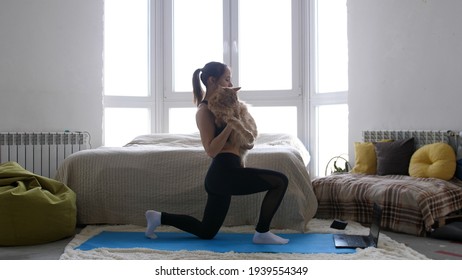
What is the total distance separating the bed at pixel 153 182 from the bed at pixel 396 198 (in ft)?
1.22

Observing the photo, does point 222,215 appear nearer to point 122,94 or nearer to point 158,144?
point 158,144

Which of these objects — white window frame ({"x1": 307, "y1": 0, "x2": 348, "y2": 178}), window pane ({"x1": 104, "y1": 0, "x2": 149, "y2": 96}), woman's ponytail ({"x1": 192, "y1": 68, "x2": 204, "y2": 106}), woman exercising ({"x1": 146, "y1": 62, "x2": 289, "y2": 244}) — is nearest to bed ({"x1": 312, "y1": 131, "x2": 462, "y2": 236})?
woman exercising ({"x1": 146, "y1": 62, "x2": 289, "y2": 244})

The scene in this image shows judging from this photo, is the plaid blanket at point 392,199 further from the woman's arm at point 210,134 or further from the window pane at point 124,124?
the window pane at point 124,124

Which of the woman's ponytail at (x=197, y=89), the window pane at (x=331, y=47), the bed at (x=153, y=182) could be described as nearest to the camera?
the woman's ponytail at (x=197, y=89)

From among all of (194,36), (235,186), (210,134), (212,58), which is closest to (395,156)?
(235,186)

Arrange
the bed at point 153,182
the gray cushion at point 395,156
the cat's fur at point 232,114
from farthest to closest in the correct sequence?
the gray cushion at point 395,156
the bed at point 153,182
the cat's fur at point 232,114

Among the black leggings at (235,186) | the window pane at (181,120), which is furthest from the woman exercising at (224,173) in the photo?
the window pane at (181,120)

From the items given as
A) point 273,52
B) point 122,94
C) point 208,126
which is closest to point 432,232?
point 208,126

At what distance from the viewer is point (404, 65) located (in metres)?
4.13

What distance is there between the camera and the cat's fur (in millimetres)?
2488

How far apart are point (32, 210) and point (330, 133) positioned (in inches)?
124

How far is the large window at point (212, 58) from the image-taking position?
503 centimetres

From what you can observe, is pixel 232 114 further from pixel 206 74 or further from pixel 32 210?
pixel 32 210

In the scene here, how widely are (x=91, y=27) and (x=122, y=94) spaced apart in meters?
0.75
